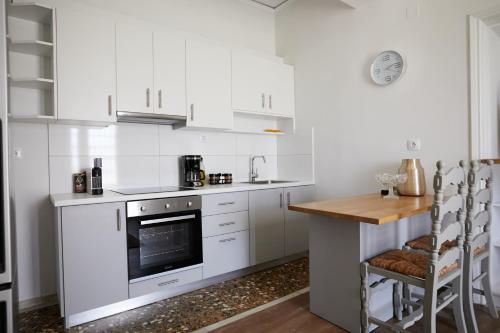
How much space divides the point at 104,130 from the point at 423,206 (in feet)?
8.07

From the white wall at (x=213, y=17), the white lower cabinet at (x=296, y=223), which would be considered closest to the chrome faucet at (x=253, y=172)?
the white lower cabinet at (x=296, y=223)

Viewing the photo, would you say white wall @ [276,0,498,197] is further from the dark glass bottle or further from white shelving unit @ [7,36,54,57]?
white shelving unit @ [7,36,54,57]

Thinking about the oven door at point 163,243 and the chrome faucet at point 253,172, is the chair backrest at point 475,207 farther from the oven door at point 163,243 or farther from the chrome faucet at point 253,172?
the chrome faucet at point 253,172

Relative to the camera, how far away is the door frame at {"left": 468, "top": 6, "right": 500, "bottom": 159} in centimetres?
215

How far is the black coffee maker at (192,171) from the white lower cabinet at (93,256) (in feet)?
2.76

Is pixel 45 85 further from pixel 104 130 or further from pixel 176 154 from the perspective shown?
pixel 176 154

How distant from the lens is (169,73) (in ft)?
8.73

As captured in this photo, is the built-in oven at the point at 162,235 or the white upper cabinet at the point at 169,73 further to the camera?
the white upper cabinet at the point at 169,73

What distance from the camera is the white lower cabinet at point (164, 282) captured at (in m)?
2.22

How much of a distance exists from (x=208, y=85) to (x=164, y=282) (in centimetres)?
176

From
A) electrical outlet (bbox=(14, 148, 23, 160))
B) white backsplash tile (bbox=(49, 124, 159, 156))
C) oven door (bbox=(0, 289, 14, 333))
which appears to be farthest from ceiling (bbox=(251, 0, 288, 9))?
oven door (bbox=(0, 289, 14, 333))

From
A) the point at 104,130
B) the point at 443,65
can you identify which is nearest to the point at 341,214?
the point at 443,65

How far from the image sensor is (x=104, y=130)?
2615 millimetres

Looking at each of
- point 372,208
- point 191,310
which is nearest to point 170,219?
point 191,310
